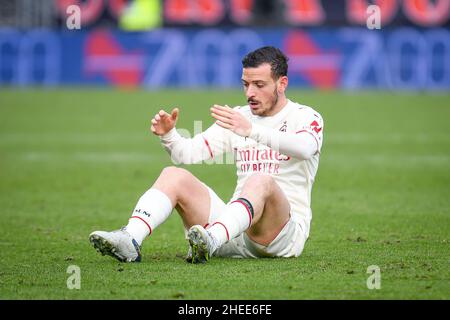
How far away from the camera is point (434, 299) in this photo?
245 inches

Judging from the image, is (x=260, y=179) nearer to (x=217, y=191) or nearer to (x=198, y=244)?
(x=198, y=244)

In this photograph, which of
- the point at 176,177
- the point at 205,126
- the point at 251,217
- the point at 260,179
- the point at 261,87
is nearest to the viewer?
the point at 251,217

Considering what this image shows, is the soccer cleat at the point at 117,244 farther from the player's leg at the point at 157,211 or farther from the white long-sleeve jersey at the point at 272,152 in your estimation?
the white long-sleeve jersey at the point at 272,152

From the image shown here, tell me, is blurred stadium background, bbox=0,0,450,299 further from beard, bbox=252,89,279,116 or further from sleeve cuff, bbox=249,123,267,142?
beard, bbox=252,89,279,116

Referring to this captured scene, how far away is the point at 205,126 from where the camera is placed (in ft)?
61.7

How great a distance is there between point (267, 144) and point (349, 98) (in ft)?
62.4

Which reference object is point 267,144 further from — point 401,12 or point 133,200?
point 401,12

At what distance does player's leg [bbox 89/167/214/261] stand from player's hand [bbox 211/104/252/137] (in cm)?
56

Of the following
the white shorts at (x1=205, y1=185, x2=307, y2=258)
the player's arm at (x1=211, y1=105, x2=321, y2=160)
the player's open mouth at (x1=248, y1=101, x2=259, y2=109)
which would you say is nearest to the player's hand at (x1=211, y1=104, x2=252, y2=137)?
the player's arm at (x1=211, y1=105, x2=321, y2=160)

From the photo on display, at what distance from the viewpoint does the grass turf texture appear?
266 inches

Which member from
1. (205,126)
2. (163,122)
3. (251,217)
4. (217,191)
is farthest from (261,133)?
→ (205,126)

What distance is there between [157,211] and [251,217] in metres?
0.69

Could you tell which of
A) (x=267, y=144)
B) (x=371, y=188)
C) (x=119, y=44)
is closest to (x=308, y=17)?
(x=119, y=44)

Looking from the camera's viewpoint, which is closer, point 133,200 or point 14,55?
point 133,200
